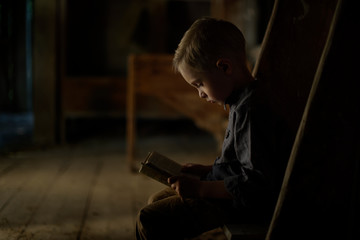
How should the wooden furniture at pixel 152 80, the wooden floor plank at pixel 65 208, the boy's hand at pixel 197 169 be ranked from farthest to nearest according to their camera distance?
the wooden furniture at pixel 152 80 < the wooden floor plank at pixel 65 208 < the boy's hand at pixel 197 169

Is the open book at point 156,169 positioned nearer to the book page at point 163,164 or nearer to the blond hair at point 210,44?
the book page at point 163,164

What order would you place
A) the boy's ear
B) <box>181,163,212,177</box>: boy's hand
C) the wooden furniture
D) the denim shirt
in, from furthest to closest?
the wooden furniture < <box>181,163,212,177</box>: boy's hand < the boy's ear < the denim shirt

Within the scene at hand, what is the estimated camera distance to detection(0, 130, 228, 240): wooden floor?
1.92 m

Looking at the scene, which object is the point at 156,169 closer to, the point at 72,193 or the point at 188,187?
the point at 188,187

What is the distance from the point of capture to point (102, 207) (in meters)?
2.30

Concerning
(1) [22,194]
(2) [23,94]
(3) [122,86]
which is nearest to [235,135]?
(1) [22,194]

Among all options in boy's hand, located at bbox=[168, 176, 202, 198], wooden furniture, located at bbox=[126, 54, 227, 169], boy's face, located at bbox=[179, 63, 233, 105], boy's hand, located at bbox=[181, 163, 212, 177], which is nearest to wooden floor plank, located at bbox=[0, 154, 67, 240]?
wooden furniture, located at bbox=[126, 54, 227, 169]

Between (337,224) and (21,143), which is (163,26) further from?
(337,224)

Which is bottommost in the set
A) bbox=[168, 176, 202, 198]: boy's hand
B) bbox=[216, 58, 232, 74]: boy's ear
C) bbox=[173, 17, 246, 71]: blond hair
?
bbox=[168, 176, 202, 198]: boy's hand

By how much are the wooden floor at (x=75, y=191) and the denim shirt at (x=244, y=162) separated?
2.90 ft

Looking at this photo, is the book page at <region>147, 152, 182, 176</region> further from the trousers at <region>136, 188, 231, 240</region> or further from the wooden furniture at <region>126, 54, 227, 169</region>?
the wooden furniture at <region>126, 54, 227, 169</region>

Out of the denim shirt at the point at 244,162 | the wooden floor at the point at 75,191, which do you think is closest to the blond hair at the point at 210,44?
the denim shirt at the point at 244,162

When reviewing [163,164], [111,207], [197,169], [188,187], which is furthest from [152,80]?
[188,187]

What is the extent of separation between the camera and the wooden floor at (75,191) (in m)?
1.92
